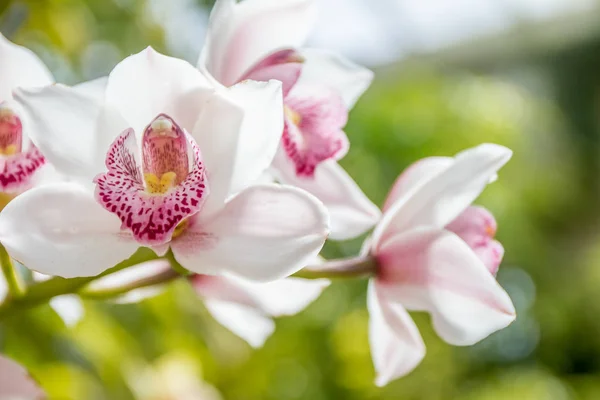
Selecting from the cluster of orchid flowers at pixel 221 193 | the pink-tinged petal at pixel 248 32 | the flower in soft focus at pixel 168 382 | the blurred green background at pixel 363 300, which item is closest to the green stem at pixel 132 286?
the cluster of orchid flowers at pixel 221 193

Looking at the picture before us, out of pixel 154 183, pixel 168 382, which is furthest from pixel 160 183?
pixel 168 382

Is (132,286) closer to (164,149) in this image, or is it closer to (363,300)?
(164,149)

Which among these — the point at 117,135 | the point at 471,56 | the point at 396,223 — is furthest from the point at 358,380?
the point at 471,56

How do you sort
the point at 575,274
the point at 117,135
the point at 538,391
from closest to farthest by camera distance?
the point at 117,135
the point at 538,391
the point at 575,274

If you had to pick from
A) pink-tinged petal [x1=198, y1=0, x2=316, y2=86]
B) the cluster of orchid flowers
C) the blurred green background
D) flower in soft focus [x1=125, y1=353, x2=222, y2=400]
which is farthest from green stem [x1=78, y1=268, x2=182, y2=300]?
flower in soft focus [x1=125, y1=353, x2=222, y2=400]

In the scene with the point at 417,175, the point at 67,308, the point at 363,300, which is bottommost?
the point at 363,300

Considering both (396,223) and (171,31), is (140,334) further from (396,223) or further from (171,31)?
(396,223)
